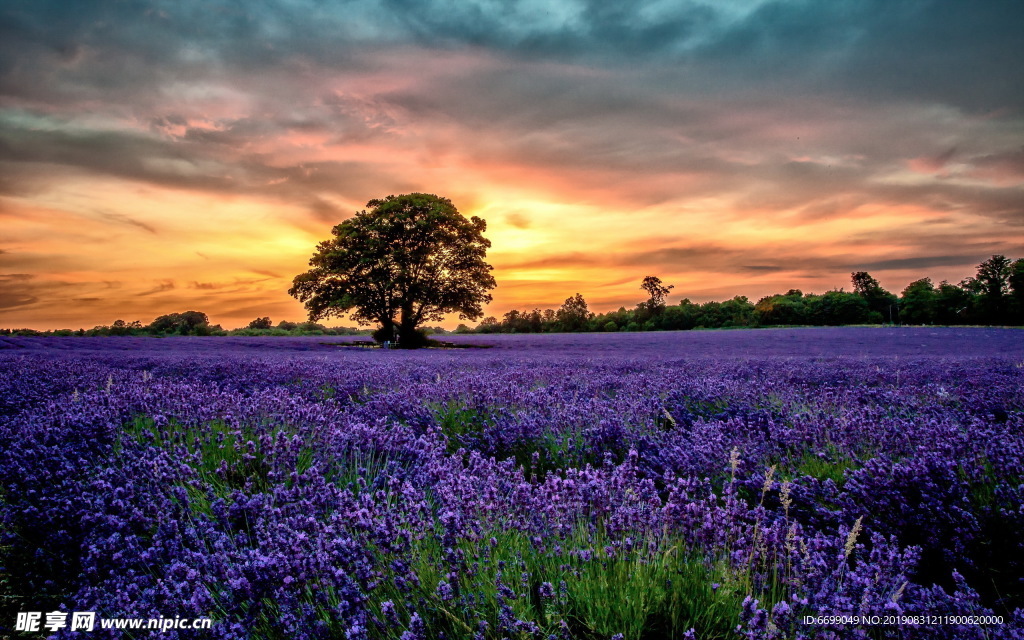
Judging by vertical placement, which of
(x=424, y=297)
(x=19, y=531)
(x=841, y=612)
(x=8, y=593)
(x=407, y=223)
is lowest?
(x=8, y=593)

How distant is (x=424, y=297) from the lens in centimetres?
2378

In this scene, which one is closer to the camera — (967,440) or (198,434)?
(967,440)

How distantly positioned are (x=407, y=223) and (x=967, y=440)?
2334 centimetres

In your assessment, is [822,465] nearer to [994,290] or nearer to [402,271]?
[402,271]

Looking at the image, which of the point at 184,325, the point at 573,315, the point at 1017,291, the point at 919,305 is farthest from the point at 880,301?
the point at 184,325

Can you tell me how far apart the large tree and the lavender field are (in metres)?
19.4

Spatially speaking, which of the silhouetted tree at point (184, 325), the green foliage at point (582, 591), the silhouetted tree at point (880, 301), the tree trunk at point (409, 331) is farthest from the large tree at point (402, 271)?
the silhouetted tree at point (880, 301)

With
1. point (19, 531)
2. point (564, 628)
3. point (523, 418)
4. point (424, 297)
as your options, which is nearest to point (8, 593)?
point (19, 531)

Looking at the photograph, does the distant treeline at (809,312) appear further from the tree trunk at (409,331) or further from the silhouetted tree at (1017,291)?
the tree trunk at (409,331)

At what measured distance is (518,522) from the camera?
1973mm

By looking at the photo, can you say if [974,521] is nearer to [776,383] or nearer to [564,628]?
[564,628]

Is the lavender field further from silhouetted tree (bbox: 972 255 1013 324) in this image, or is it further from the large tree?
silhouetted tree (bbox: 972 255 1013 324)

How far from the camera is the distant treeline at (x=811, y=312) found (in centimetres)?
4888

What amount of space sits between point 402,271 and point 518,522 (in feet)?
73.6
